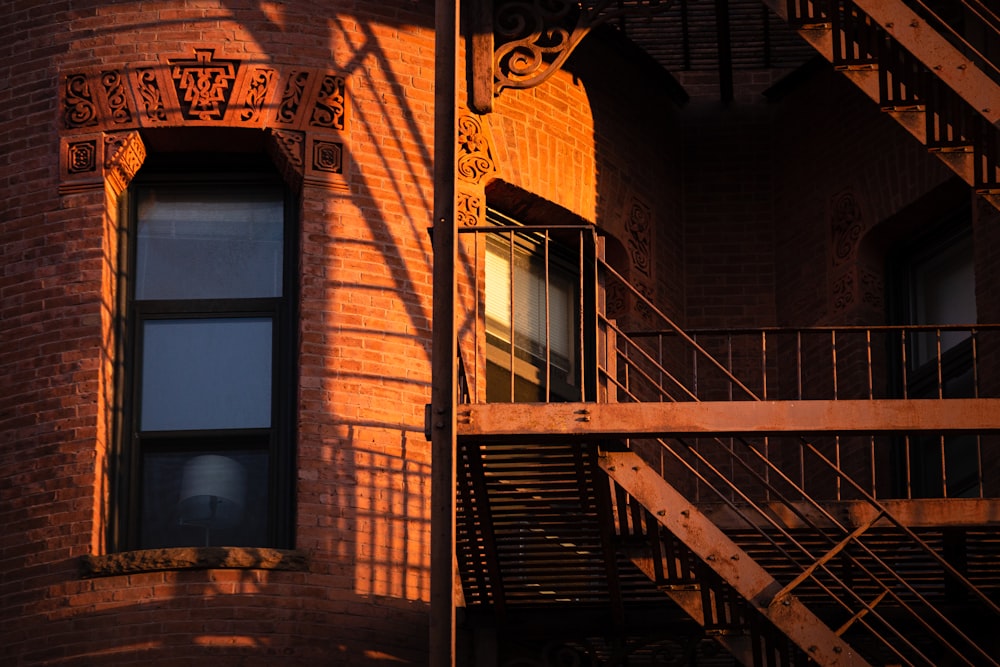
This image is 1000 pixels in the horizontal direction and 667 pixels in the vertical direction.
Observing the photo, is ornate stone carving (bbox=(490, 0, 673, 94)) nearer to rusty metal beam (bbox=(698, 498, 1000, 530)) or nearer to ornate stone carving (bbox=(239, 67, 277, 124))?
ornate stone carving (bbox=(239, 67, 277, 124))

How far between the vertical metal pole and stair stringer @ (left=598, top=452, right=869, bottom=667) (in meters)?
0.91

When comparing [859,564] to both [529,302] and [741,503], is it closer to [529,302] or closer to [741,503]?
[741,503]

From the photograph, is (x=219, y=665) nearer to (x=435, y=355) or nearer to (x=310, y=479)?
(x=310, y=479)

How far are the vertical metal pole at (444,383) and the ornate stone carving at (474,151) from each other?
2.05 meters

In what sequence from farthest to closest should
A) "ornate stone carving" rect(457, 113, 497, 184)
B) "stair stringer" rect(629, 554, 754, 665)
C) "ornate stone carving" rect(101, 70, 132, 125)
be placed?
"ornate stone carving" rect(457, 113, 497, 184), "ornate stone carving" rect(101, 70, 132, 125), "stair stringer" rect(629, 554, 754, 665)

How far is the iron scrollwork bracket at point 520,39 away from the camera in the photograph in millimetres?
15359

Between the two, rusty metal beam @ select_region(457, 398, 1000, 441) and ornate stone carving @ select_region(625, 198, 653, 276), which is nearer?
rusty metal beam @ select_region(457, 398, 1000, 441)

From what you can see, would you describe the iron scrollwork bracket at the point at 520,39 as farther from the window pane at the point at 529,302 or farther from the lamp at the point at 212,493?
the lamp at the point at 212,493

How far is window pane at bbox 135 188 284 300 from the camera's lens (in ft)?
50.5

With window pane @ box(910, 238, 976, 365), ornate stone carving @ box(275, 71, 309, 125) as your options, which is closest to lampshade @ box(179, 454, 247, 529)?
ornate stone carving @ box(275, 71, 309, 125)

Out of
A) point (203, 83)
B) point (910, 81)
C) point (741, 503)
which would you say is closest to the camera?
point (910, 81)

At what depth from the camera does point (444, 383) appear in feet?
42.8

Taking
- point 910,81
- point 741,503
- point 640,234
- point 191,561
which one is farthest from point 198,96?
point 910,81

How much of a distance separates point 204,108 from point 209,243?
2.87ft
